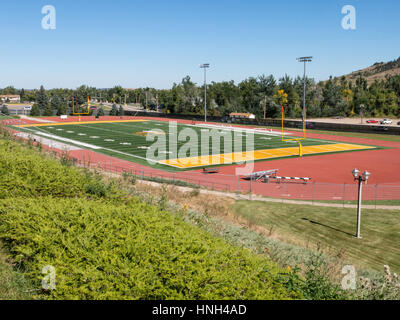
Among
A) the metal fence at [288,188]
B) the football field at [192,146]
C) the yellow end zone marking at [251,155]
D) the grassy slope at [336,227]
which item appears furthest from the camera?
the football field at [192,146]

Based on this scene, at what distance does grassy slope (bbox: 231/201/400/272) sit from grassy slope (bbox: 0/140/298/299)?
9.63 metres

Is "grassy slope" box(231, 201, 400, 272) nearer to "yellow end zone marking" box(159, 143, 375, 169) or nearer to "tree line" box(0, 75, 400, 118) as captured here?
"yellow end zone marking" box(159, 143, 375, 169)

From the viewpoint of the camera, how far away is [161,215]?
9.35 metres

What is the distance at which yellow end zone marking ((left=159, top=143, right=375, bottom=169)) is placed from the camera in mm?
39031

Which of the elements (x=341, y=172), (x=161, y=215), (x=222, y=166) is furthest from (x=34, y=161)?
(x=341, y=172)

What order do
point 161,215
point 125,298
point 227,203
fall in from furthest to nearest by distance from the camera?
point 227,203 < point 161,215 < point 125,298

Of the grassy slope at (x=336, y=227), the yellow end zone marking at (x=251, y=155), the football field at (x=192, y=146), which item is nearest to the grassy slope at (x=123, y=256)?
the grassy slope at (x=336, y=227)

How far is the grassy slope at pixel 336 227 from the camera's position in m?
15.9

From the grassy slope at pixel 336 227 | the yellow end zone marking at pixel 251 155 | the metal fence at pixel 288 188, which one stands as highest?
the yellow end zone marking at pixel 251 155

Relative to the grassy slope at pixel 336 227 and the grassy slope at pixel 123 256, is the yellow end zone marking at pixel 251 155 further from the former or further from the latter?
the grassy slope at pixel 123 256

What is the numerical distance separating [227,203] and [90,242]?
1728cm

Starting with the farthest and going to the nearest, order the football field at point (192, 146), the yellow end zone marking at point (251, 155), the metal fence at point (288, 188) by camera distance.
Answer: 1. the football field at point (192, 146)
2. the yellow end zone marking at point (251, 155)
3. the metal fence at point (288, 188)

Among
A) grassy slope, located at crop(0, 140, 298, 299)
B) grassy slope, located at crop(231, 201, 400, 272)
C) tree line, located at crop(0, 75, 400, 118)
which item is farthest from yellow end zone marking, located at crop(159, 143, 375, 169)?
tree line, located at crop(0, 75, 400, 118)
